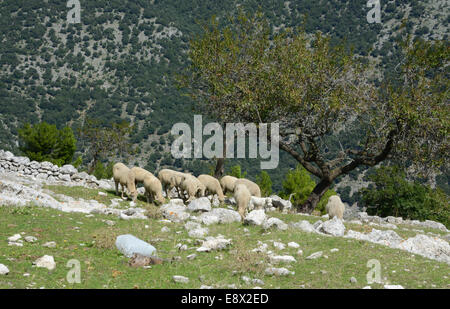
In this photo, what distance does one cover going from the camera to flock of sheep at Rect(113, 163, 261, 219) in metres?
19.2

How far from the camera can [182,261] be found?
35.5 feet

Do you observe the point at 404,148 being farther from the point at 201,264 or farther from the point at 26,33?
the point at 26,33

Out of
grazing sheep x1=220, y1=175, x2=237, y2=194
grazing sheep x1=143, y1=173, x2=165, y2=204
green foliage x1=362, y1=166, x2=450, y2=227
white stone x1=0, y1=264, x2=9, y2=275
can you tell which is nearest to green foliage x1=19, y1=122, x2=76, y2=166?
grazing sheep x1=220, y1=175, x2=237, y2=194

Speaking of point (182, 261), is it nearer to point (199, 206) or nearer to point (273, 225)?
point (273, 225)

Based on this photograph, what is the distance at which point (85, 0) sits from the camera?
89.9m

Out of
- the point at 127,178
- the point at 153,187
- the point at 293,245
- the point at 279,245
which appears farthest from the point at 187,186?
the point at 293,245

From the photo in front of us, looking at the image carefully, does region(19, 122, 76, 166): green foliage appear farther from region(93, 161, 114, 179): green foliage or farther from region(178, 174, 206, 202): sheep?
region(178, 174, 206, 202): sheep

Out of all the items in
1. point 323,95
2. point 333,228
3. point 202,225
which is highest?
point 323,95

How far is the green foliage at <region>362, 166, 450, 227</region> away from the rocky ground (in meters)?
10.5

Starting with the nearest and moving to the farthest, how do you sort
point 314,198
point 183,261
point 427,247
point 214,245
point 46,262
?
1. point 46,262
2. point 183,261
3. point 214,245
4. point 427,247
5. point 314,198

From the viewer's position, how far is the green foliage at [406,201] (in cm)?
3234

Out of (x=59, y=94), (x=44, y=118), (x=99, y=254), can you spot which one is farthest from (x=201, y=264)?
(x=59, y=94)

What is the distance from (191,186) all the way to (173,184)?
207 centimetres
